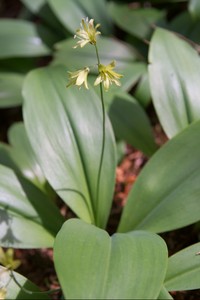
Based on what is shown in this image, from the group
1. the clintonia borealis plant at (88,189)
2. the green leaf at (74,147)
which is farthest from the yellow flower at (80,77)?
the green leaf at (74,147)

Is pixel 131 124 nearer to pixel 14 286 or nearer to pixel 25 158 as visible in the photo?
pixel 25 158

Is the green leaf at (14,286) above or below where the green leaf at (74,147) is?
below

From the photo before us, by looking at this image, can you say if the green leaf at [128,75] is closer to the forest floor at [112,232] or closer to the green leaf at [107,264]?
the forest floor at [112,232]

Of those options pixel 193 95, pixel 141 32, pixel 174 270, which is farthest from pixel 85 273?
pixel 141 32

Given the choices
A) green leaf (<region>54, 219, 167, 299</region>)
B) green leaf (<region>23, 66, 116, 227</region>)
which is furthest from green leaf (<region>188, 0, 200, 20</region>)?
green leaf (<region>54, 219, 167, 299</region>)

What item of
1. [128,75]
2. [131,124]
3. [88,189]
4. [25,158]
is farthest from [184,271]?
[128,75]

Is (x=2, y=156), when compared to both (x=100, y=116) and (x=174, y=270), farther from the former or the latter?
(x=174, y=270)
